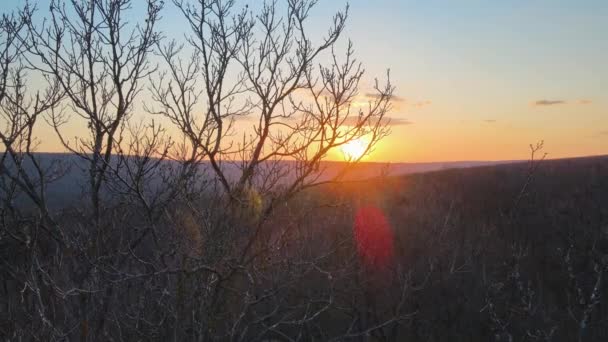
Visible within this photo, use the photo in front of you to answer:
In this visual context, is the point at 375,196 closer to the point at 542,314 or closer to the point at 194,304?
the point at 542,314

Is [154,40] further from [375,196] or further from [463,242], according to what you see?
[375,196]

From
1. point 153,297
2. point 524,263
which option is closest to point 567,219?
point 524,263

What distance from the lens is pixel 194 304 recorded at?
669cm

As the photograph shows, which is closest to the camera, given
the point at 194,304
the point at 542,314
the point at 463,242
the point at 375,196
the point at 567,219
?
the point at 194,304

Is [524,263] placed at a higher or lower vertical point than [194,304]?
lower

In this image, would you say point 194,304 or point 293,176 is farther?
point 293,176

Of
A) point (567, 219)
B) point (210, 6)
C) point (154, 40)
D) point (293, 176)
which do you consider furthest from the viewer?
point (567, 219)

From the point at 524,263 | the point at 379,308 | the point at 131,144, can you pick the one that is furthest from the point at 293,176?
the point at 524,263

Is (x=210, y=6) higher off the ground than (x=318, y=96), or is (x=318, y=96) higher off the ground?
(x=210, y=6)

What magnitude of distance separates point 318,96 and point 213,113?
1.85 m

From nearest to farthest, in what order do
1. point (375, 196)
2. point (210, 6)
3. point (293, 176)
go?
1. point (293, 176)
2. point (210, 6)
3. point (375, 196)

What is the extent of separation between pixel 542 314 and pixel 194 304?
11.1 metres

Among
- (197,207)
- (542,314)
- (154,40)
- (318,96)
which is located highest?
(154,40)

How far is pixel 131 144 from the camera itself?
27.5 feet
